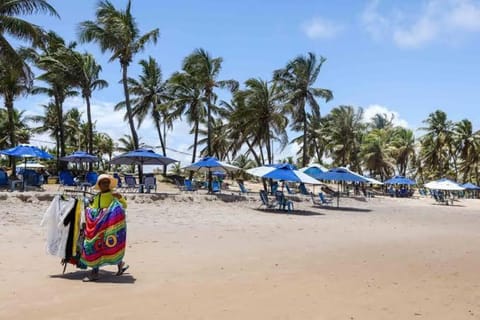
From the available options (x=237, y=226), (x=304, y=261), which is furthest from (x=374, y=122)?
(x=304, y=261)

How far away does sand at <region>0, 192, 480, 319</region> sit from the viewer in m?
4.83

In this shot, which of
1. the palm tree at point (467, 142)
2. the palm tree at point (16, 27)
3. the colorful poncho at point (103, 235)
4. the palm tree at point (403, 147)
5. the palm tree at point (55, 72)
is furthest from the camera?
the palm tree at point (403, 147)

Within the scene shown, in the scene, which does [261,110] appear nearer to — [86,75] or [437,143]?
[86,75]

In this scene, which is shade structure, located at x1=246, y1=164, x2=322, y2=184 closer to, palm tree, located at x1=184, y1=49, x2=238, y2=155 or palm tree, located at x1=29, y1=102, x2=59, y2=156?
palm tree, located at x1=184, y1=49, x2=238, y2=155

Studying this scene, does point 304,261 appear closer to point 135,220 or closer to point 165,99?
point 135,220

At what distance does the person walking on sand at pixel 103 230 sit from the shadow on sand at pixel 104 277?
0.17m

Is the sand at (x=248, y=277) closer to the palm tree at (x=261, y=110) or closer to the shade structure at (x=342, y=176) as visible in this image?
the shade structure at (x=342, y=176)

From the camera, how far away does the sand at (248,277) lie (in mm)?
4832

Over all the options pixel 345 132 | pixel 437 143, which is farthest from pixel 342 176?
pixel 437 143

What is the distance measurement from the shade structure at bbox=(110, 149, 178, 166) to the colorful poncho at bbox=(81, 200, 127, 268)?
1588cm

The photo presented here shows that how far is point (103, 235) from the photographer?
18.9 feet

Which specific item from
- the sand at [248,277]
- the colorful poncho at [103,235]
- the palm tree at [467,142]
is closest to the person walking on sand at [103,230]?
the colorful poncho at [103,235]

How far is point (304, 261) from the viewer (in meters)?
8.00

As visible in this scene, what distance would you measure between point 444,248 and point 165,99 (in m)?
34.2
